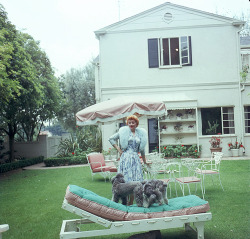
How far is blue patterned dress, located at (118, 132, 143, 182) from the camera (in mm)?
5551

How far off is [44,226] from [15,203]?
8.03 feet

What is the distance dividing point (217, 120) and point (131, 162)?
11490 millimetres

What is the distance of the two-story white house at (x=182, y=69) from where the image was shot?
623 inches

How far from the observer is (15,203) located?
7617 mm

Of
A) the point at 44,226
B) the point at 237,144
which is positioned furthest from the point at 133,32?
the point at 44,226

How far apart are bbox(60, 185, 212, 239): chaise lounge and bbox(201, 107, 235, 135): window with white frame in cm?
1194

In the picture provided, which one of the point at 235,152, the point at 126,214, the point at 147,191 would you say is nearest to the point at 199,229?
the point at 147,191

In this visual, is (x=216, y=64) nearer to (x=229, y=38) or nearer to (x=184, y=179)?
(x=229, y=38)

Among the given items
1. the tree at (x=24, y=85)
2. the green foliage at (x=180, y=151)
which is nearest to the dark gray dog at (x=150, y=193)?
the tree at (x=24, y=85)

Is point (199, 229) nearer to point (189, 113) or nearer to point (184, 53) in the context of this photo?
point (189, 113)

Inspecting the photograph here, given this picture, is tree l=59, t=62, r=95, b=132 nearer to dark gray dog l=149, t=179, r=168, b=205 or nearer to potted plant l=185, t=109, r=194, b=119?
potted plant l=185, t=109, r=194, b=119

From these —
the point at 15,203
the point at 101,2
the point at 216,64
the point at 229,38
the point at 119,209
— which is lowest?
the point at 15,203

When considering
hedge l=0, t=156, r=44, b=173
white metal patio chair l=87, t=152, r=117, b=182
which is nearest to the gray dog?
white metal patio chair l=87, t=152, r=117, b=182

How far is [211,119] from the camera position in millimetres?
16078
